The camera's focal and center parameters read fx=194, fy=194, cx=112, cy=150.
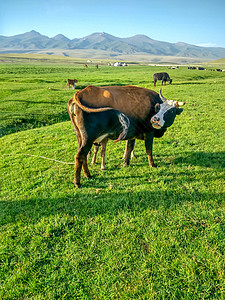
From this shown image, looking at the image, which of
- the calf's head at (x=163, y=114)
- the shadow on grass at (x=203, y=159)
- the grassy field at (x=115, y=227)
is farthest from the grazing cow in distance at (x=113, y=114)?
the shadow on grass at (x=203, y=159)

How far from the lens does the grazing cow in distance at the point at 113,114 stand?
495 cm

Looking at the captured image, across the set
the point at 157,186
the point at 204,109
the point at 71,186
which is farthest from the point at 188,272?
the point at 204,109

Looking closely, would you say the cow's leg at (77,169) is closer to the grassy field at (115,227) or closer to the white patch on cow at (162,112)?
the grassy field at (115,227)

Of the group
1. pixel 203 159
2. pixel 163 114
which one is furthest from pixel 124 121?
pixel 203 159

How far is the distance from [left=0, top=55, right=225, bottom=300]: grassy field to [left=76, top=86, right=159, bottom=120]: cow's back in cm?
201

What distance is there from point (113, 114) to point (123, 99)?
2.19 ft

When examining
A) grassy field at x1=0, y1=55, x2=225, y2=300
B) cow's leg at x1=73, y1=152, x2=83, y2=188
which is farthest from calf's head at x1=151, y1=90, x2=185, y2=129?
cow's leg at x1=73, y1=152, x2=83, y2=188

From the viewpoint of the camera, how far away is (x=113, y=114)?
5.10m

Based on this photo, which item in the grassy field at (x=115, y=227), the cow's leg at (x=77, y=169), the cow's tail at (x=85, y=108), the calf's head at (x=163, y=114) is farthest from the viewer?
the calf's head at (x=163, y=114)

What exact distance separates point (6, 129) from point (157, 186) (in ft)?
32.0

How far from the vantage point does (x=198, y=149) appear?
25.7 ft

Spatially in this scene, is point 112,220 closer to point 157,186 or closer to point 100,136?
point 157,186

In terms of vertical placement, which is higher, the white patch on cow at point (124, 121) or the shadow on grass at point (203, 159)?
the white patch on cow at point (124, 121)

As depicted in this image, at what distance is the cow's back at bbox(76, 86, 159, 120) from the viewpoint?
16.5ft
